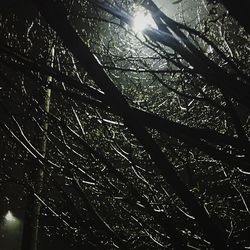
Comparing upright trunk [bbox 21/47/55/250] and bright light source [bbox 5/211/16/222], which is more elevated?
bright light source [bbox 5/211/16/222]

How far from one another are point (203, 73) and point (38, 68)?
1026mm

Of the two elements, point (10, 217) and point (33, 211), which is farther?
point (10, 217)

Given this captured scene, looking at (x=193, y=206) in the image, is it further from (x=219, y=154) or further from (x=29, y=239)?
(x=29, y=239)

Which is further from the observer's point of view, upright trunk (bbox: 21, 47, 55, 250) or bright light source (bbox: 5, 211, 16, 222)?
bright light source (bbox: 5, 211, 16, 222)

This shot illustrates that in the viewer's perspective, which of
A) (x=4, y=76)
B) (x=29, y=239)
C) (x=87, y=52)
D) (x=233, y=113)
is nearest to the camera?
(x=87, y=52)

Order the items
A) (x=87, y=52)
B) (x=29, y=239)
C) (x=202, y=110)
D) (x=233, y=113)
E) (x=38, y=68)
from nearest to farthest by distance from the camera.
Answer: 1. (x=87, y=52)
2. (x=38, y=68)
3. (x=233, y=113)
4. (x=29, y=239)
5. (x=202, y=110)

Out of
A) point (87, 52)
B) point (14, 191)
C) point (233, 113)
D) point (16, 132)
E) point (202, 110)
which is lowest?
point (87, 52)

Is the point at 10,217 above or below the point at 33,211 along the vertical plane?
above

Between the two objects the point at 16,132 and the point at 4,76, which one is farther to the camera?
the point at 16,132

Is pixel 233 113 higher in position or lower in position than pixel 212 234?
higher

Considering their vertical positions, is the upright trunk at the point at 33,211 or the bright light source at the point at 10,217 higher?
the bright light source at the point at 10,217

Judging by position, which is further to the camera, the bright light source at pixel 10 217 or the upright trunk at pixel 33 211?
the bright light source at pixel 10 217

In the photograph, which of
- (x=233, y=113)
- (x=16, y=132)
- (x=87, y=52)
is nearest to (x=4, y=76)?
(x=16, y=132)

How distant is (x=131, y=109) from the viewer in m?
1.79
